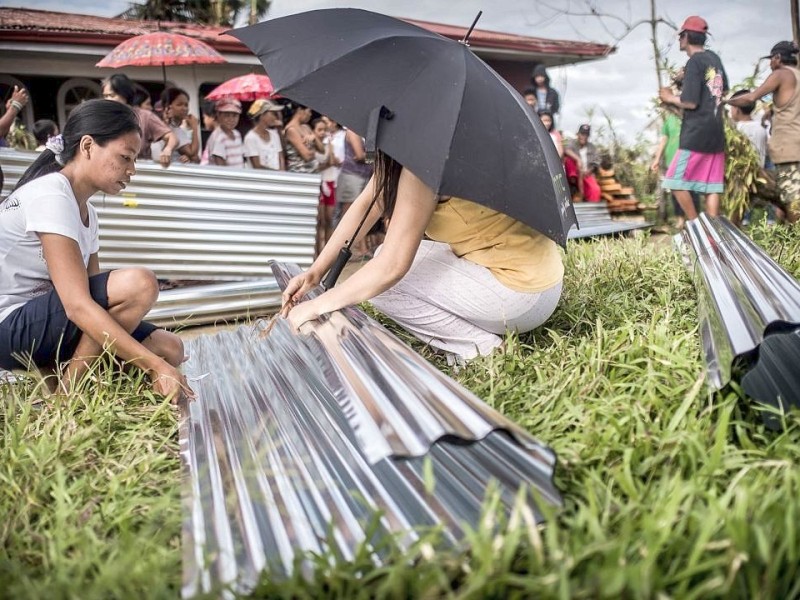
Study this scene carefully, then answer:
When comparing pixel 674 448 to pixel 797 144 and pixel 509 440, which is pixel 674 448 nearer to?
pixel 509 440

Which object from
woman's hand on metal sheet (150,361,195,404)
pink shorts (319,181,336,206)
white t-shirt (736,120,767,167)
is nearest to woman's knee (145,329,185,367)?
woman's hand on metal sheet (150,361,195,404)

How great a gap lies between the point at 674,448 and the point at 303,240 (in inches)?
176

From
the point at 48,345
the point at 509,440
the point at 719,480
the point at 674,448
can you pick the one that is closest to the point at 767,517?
the point at 719,480

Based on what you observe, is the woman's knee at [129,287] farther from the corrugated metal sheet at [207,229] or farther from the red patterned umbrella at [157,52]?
the red patterned umbrella at [157,52]

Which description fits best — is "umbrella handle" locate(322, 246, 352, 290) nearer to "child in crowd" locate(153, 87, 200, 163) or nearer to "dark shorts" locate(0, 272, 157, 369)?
"dark shorts" locate(0, 272, 157, 369)

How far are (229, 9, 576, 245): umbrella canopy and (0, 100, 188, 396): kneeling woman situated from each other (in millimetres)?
697

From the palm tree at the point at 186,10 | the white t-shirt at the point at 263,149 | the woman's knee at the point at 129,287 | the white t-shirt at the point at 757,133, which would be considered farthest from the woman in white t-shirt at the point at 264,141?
the palm tree at the point at 186,10

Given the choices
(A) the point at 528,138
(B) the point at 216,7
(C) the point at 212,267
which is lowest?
(C) the point at 212,267

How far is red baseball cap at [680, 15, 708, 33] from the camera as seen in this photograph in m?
6.35

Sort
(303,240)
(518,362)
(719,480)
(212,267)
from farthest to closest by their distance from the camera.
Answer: (303,240)
(212,267)
(518,362)
(719,480)

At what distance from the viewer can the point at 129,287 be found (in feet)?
9.53

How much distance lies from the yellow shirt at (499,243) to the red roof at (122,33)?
7962 millimetres

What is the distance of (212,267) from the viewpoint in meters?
5.66

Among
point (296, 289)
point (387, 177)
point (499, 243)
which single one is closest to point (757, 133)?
point (499, 243)
